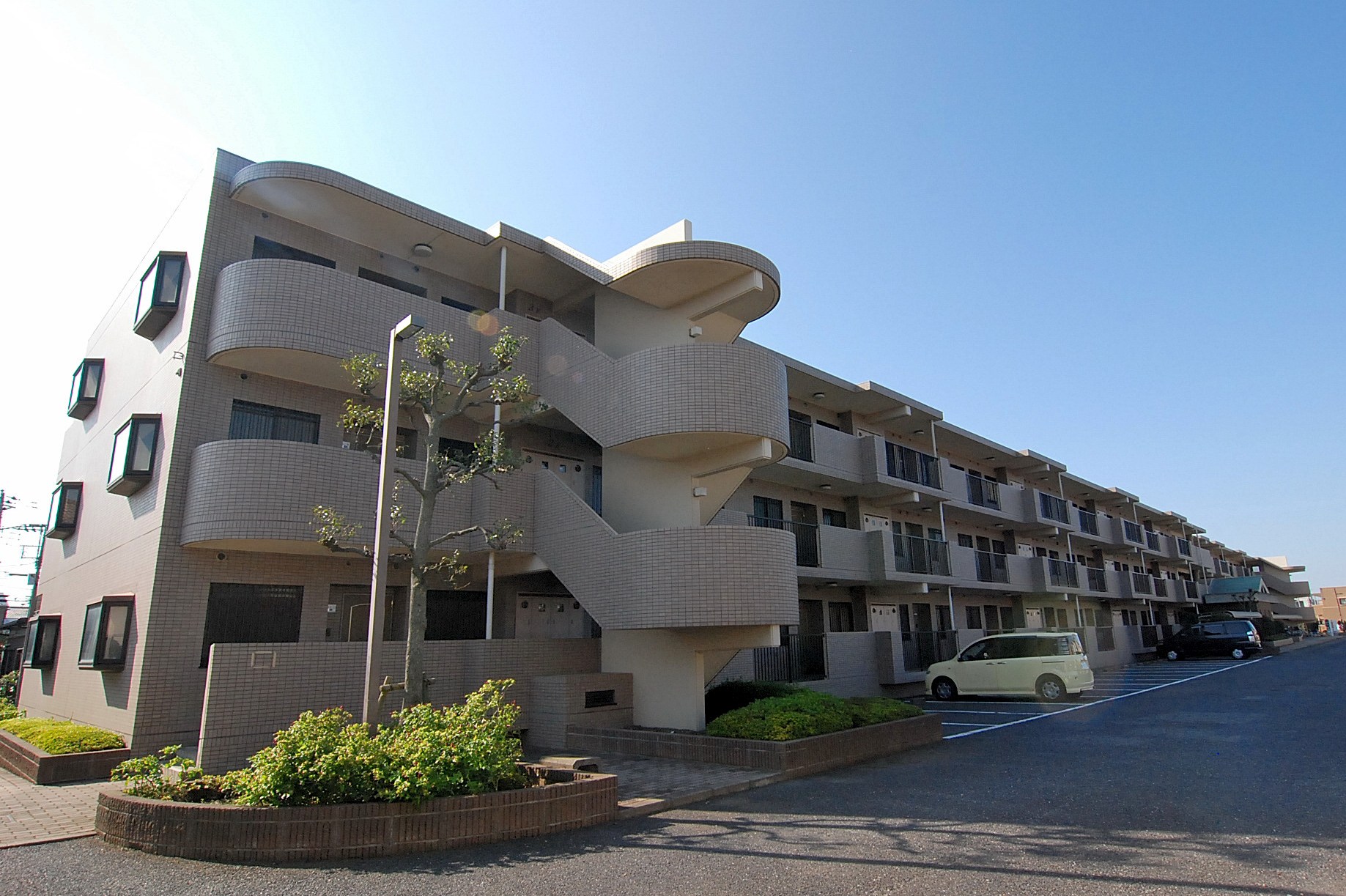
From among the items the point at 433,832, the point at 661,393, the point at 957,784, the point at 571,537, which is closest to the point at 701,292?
the point at 661,393

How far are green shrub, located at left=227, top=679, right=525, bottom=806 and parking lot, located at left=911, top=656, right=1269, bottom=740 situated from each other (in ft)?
31.0

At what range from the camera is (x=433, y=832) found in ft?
22.5

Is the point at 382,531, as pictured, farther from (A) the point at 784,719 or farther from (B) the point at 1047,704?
(B) the point at 1047,704

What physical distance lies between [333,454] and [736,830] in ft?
28.1

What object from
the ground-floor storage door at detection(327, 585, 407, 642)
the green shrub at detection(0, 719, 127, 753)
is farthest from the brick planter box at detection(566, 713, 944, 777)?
the green shrub at detection(0, 719, 127, 753)

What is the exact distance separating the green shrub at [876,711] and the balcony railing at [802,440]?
753cm

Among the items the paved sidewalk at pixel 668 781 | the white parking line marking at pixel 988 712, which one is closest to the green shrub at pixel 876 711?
the paved sidewalk at pixel 668 781

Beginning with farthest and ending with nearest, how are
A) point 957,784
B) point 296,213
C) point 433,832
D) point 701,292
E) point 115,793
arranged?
point 701,292
point 296,213
point 957,784
point 115,793
point 433,832

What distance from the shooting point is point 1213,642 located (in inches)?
1416

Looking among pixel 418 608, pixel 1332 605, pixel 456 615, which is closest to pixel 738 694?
pixel 456 615

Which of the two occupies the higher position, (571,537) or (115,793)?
(571,537)

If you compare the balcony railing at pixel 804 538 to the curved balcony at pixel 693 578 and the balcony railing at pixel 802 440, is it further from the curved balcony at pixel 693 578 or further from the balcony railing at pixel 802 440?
the curved balcony at pixel 693 578

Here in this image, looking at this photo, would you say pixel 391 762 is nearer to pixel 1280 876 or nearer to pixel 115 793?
pixel 115 793

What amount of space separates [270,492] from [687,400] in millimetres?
6536
